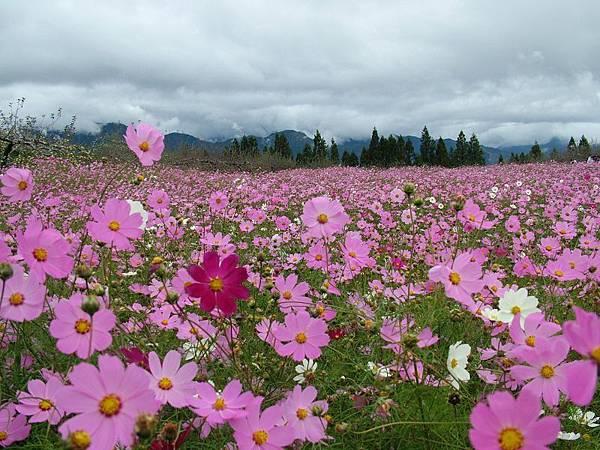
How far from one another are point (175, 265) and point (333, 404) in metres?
1.00

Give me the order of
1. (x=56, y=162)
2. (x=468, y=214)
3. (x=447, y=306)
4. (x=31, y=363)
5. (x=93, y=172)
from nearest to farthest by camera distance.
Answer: (x=31, y=363) < (x=447, y=306) < (x=468, y=214) < (x=93, y=172) < (x=56, y=162)

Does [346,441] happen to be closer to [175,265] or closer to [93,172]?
[175,265]

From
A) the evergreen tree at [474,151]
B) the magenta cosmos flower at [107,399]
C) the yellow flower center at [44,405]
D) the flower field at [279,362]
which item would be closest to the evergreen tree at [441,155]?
the evergreen tree at [474,151]

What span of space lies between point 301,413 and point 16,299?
547 millimetres

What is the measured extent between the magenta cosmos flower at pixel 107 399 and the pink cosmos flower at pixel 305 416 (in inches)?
12.8

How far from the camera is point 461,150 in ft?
152

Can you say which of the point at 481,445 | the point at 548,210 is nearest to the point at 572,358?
the point at 481,445

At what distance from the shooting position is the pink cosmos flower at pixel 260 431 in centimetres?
82

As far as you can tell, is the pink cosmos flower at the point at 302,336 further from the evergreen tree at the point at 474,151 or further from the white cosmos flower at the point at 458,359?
the evergreen tree at the point at 474,151

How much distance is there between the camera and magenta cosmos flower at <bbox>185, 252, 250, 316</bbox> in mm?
981

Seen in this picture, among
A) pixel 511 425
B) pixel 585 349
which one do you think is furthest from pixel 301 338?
pixel 585 349

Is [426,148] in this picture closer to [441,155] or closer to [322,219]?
[441,155]

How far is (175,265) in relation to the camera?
2.07m

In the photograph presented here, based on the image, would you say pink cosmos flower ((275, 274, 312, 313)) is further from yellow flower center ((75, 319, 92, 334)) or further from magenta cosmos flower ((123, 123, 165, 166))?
yellow flower center ((75, 319, 92, 334))
